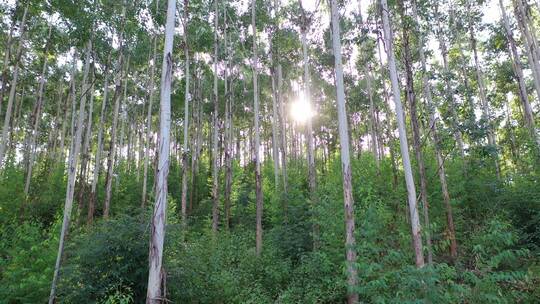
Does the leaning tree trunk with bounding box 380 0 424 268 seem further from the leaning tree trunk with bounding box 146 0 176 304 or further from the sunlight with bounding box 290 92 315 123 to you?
the sunlight with bounding box 290 92 315 123

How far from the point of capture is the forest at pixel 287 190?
21.6 ft

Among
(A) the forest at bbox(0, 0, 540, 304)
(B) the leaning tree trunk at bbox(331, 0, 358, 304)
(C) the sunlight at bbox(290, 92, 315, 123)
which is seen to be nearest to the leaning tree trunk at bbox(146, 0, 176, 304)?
(A) the forest at bbox(0, 0, 540, 304)

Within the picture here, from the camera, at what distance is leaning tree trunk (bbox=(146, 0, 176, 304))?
13.1 ft

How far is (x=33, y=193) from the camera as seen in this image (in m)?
17.1

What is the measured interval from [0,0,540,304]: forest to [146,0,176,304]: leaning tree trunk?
0.02 metres

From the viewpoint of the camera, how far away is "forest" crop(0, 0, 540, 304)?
6590 mm

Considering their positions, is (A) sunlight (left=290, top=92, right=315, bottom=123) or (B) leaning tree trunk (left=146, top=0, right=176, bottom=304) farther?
(A) sunlight (left=290, top=92, right=315, bottom=123)

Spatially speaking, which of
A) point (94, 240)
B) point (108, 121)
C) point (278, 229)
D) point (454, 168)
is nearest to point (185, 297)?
point (94, 240)

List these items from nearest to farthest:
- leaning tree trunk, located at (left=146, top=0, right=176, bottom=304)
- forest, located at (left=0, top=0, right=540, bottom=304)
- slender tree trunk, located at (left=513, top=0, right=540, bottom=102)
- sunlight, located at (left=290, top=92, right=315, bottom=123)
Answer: leaning tree trunk, located at (left=146, top=0, right=176, bottom=304), forest, located at (left=0, top=0, right=540, bottom=304), slender tree trunk, located at (left=513, top=0, right=540, bottom=102), sunlight, located at (left=290, top=92, right=315, bottom=123)

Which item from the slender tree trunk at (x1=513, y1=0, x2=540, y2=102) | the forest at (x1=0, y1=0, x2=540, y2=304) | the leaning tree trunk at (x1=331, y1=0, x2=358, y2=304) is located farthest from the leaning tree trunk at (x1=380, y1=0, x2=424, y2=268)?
the slender tree trunk at (x1=513, y1=0, x2=540, y2=102)

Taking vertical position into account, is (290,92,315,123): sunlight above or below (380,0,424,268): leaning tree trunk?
above

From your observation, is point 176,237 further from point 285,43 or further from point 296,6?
point 296,6

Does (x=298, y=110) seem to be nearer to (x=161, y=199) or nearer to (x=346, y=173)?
(x=346, y=173)

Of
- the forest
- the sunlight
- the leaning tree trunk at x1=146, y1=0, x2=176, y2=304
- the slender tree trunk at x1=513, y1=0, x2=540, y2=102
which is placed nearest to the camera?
the leaning tree trunk at x1=146, y1=0, x2=176, y2=304
